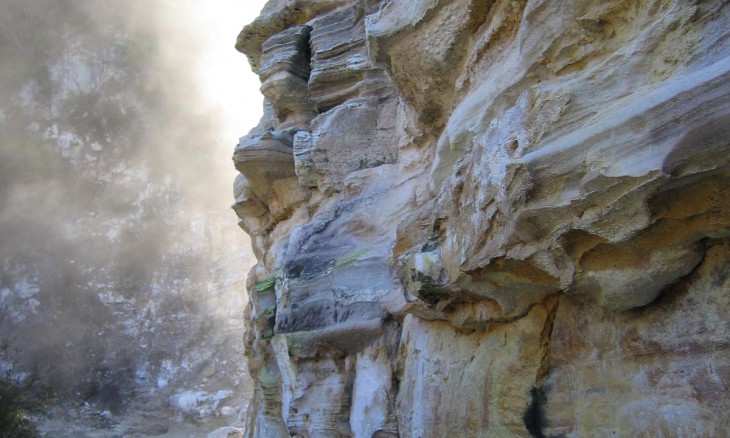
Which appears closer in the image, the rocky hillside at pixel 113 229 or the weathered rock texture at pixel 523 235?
the weathered rock texture at pixel 523 235

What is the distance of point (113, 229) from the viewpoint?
1573 centimetres

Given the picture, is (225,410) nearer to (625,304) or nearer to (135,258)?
(135,258)

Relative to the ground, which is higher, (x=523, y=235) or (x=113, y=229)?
(x=113, y=229)

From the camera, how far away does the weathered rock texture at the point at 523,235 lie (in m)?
1.81

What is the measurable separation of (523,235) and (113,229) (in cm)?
1514

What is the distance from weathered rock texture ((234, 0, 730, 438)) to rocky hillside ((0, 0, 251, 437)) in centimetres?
937

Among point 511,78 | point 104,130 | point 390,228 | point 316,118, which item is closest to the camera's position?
point 511,78

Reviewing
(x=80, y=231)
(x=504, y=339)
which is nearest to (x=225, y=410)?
(x=80, y=231)

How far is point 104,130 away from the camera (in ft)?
56.4

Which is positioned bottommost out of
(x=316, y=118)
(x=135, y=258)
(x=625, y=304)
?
(x=625, y=304)

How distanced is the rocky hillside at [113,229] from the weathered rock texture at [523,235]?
30.7 feet

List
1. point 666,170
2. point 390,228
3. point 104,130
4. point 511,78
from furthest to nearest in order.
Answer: point 104,130, point 390,228, point 511,78, point 666,170

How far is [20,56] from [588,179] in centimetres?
1962

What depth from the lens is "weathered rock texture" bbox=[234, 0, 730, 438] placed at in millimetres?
1813
